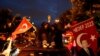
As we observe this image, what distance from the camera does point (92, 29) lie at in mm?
14133

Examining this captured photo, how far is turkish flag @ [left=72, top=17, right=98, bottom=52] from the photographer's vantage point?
551 inches

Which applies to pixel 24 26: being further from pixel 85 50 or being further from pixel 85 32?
pixel 85 50

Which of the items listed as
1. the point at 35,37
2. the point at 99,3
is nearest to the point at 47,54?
the point at 35,37

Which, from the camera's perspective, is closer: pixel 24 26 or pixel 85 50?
pixel 85 50

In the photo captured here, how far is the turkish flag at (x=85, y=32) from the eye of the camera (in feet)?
45.9

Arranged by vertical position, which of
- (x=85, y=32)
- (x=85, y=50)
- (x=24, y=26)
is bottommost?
(x=85, y=50)

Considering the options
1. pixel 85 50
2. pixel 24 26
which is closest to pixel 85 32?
pixel 85 50

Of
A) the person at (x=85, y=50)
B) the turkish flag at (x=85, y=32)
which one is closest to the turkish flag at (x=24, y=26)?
the turkish flag at (x=85, y=32)

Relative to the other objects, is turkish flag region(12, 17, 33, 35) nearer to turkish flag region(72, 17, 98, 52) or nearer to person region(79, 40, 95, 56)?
turkish flag region(72, 17, 98, 52)

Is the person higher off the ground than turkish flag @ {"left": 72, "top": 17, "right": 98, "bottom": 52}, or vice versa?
turkish flag @ {"left": 72, "top": 17, "right": 98, "bottom": 52}

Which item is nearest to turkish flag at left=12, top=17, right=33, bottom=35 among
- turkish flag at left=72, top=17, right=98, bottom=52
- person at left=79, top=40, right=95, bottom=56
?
turkish flag at left=72, top=17, right=98, bottom=52

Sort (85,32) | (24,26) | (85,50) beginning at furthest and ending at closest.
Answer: (24,26) < (85,32) < (85,50)

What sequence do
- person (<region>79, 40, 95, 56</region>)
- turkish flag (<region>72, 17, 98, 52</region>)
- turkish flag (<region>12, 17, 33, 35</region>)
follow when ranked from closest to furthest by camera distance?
person (<region>79, 40, 95, 56</region>) → turkish flag (<region>72, 17, 98, 52</region>) → turkish flag (<region>12, 17, 33, 35</region>)

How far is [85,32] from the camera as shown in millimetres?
14172
